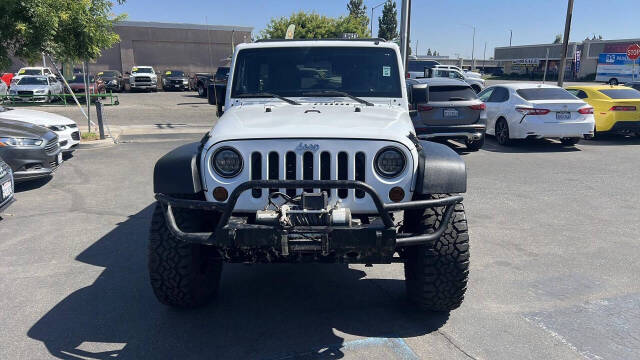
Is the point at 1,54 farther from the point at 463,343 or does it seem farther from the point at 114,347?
the point at 463,343

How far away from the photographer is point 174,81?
32594 mm

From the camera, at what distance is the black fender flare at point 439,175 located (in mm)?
3299

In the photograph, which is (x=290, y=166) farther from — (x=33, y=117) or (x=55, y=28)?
(x=55, y=28)

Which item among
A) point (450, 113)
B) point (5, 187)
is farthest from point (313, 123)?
point (450, 113)

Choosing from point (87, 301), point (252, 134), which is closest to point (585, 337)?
point (252, 134)

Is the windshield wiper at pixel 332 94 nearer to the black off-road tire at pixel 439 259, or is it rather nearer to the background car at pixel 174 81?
the black off-road tire at pixel 439 259

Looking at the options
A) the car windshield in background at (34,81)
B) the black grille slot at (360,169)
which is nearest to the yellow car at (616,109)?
the black grille slot at (360,169)

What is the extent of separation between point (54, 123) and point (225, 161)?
798 cm

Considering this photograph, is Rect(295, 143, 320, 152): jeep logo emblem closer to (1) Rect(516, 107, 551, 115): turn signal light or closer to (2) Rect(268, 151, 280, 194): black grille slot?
(2) Rect(268, 151, 280, 194): black grille slot

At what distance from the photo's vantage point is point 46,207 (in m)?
6.89

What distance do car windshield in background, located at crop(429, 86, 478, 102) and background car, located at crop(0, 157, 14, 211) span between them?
7.84 metres

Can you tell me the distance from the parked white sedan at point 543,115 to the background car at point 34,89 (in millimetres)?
20002

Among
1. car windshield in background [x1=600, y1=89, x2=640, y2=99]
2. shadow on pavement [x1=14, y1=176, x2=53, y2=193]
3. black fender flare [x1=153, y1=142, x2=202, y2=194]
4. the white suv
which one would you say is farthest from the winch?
the white suv

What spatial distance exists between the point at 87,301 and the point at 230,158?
184 centimetres
